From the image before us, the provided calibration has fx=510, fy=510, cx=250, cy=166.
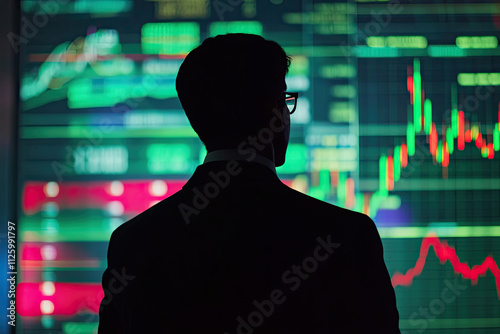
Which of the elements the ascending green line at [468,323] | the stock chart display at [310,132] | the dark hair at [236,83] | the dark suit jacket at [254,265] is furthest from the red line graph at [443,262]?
the dark hair at [236,83]

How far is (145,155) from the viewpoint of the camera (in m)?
1.82

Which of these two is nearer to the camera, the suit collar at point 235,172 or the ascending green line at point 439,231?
the suit collar at point 235,172

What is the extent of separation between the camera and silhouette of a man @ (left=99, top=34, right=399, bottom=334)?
69 cm

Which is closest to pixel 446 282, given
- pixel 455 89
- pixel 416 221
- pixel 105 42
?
pixel 416 221

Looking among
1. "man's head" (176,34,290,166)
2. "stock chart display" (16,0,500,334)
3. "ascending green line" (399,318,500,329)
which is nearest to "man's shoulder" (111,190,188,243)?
"man's head" (176,34,290,166)

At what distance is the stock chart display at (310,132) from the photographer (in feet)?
5.96

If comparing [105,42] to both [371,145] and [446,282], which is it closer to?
[371,145]

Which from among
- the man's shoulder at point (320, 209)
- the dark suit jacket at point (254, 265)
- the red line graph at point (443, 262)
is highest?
the man's shoulder at point (320, 209)

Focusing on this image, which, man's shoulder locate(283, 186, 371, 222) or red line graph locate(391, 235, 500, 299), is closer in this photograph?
man's shoulder locate(283, 186, 371, 222)

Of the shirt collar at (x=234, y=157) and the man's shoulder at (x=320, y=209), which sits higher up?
the shirt collar at (x=234, y=157)

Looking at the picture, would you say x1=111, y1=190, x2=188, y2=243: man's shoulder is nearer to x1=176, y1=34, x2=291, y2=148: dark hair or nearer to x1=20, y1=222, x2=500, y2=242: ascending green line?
x1=176, y1=34, x2=291, y2=148: dark hair

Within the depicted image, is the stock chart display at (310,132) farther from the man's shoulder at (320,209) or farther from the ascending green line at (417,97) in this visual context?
the man's shoulder at (320,209)

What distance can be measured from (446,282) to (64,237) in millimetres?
1381

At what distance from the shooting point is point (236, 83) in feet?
2.50
